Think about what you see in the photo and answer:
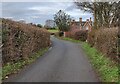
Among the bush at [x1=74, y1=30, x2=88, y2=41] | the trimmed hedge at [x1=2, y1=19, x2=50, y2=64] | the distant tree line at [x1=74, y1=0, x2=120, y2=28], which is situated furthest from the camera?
the bush at [x1=74, y1=30, x2=88, y2=41]

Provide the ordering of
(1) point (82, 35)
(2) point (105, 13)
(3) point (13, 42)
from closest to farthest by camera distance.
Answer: (3) point (13, 42) → (2) point (105, 13) → (1) point (82, 35)

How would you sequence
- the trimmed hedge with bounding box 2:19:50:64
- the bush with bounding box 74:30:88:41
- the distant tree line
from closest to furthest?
the trimmed hedge with bounding box 2:19:50:64 → the distant tree line → the bush with bounding box 74:30:88:41

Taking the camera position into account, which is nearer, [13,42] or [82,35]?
[13,42]

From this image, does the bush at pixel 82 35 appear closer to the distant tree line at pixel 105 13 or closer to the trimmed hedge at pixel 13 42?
the distant tree line at pixel 105 13

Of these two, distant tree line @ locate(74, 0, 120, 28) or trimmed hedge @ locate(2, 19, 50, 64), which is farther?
distant tree line @ locate(74, 0, 120, 28)

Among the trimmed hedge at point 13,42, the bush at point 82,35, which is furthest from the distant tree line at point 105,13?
the trimmed hedge at point 13,42

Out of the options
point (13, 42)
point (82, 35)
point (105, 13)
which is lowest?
point (82, 35)

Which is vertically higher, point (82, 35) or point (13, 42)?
point (13, 42)

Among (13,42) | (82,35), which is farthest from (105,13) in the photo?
(13,42)

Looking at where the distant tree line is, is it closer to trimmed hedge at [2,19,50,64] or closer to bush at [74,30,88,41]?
bush at [74,30,88,41]

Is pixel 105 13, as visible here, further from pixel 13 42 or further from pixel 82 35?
pixel 13 42

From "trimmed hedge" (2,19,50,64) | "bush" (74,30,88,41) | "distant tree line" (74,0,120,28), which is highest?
"distant tree line" (74,0,120,28)

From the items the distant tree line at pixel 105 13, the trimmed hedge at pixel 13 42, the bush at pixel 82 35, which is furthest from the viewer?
the bush at pixel 82 35

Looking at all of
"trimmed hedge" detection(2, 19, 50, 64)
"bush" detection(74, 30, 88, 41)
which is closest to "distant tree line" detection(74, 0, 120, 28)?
"bush" detection(74, 30, 88, 41)
